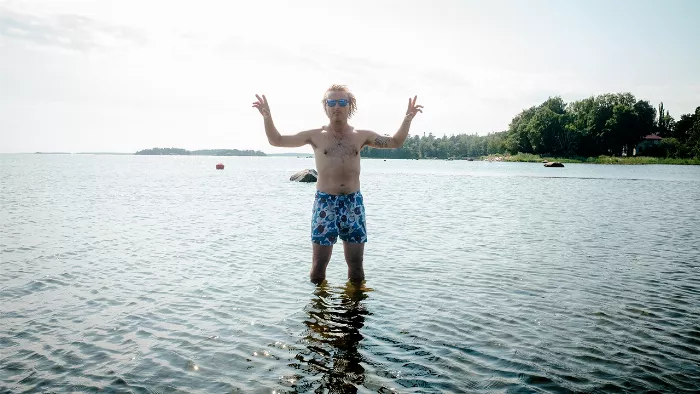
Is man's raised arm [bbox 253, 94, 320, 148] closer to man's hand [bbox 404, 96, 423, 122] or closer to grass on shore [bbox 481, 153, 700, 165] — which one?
man's hand [bbox 404, 96, 423, 122]

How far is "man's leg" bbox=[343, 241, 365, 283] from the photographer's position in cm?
815

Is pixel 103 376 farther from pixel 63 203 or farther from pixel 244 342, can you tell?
pixel 63 203

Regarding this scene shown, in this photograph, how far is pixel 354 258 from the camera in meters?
8.27

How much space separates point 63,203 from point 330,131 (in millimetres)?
24184

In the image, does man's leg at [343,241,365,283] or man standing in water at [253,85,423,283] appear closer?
man standing in water at [253,85,423,283]

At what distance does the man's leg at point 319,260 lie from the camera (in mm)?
8211

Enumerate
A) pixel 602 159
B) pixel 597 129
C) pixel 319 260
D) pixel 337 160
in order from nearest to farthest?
pixel 337 160 → pixel 319 260 → pixel 602 159 → pixel 597 129

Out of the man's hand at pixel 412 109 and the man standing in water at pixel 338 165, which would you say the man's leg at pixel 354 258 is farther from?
the man's hand at pixel 412 109

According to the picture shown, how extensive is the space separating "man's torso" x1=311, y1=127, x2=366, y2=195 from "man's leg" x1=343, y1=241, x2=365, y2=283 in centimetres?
96

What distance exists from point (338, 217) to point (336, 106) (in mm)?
1809

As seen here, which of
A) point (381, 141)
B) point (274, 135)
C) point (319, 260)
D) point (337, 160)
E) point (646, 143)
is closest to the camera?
point (274, 135)

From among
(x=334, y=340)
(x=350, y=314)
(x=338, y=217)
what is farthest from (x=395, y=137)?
(x=334, y=340)

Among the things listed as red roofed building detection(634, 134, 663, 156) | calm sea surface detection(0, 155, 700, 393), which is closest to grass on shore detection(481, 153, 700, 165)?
red roofed building detection(634, 134, 663, 156)

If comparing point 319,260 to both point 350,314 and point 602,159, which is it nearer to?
point 350,314
